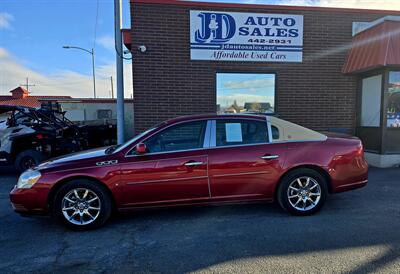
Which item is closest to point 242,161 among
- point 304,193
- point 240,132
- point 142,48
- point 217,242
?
point 240,132

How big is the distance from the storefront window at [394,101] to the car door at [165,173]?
6.36m

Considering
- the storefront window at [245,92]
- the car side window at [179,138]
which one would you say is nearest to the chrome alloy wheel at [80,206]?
the car side window at [179,138]

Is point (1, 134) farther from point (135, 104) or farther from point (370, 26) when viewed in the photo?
point (370, 26)

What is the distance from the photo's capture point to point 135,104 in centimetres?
876

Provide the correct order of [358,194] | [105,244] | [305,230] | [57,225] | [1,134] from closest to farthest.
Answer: [105,244], [305,230], [57,225], [358,194], [1,134]

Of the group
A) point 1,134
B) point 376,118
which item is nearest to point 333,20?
point 376,118

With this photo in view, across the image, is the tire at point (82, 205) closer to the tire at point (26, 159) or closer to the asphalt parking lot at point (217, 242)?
the asphalt parking lot at point (217, 242)

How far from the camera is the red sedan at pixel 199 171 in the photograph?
429 cm

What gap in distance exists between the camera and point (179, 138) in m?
4.70

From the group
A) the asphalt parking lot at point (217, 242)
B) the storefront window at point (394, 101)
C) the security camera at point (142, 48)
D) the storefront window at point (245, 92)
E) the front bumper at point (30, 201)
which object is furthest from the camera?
the storefront window at point (245, 92)

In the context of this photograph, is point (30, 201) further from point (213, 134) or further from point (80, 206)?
point (213, 134)

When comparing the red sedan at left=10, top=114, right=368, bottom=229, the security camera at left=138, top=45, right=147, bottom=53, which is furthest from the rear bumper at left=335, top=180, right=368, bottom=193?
the security camera at left=138, top=45, right=147, bottom=53

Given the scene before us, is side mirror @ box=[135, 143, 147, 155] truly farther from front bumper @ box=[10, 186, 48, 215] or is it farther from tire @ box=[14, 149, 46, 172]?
tire @ box=[14, 149, 46, 172]

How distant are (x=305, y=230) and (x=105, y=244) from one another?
2.52 m
